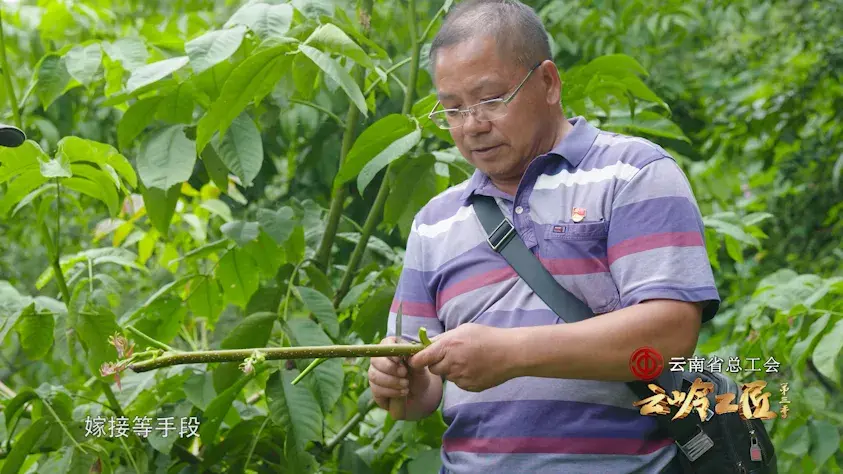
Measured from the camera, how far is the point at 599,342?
111cm

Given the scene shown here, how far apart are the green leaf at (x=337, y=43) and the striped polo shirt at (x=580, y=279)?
1.24ft

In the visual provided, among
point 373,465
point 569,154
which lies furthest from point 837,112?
point 569,154

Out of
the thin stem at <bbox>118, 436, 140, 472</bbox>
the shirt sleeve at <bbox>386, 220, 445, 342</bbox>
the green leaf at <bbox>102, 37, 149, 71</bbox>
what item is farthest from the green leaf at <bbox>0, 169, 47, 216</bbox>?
the shirt sleeve at <bbox>386, 220, 445, 342</bbox>

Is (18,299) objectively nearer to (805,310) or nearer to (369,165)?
(369,165)

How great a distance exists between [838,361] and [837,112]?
1.43 m

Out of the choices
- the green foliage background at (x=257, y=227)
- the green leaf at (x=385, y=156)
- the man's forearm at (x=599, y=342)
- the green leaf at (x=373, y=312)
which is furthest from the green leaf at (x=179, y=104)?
the man's forearm at (x=599, y=342)

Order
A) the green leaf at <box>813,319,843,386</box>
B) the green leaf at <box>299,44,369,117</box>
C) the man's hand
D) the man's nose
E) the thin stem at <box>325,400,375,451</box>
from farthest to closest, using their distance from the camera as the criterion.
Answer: the thin stem at <box>325,400,375,451</box> < the green leaf at <box>813,319,843,386</box> < the green leaf at <box>299,44,369,117</box> < the man's nose < the man's hand

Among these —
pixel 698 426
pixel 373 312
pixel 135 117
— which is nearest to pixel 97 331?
pixel 135 117

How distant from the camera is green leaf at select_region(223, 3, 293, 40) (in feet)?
5.46

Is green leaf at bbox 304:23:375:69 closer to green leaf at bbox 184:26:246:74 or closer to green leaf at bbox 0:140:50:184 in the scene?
green leaf at bbox 184:26:246:74

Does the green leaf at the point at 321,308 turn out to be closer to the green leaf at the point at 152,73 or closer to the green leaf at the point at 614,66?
the green leaf at the point at 152,73

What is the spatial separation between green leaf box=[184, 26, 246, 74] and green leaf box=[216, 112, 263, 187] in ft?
0.65

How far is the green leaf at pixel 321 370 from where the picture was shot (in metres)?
1.72

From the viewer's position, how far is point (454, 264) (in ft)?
4.31
